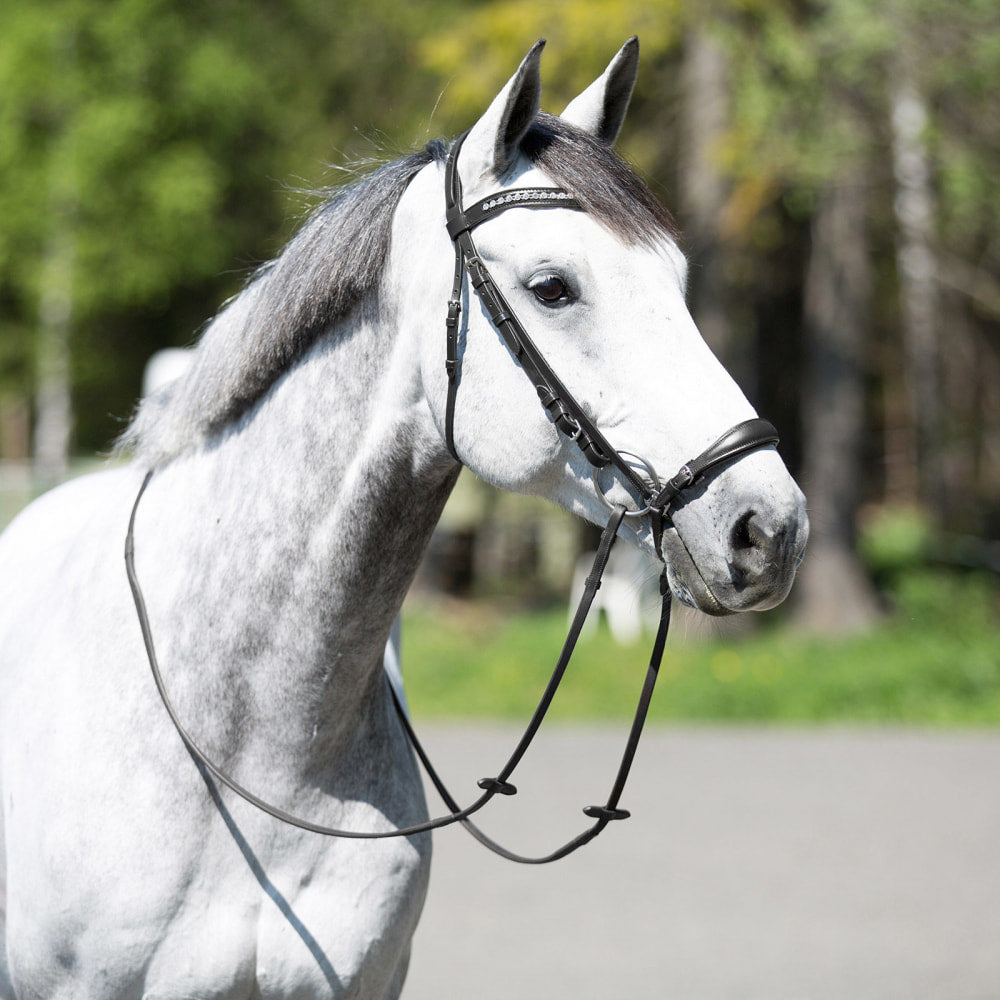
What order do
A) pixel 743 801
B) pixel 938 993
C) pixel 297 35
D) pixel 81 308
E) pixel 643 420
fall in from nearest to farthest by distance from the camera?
1. pixel 643 420
2. pixel 938 993
3. pixel 743 801
4. pixel 81 308
5. pixel 297 35

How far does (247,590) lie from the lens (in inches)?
80.7

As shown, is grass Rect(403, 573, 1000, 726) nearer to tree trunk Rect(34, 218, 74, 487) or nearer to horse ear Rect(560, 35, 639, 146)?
horse ear Rect(560, 35, 639, 146)

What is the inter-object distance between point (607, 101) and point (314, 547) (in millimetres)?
973

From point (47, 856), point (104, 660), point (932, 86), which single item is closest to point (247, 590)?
point (104, 660)

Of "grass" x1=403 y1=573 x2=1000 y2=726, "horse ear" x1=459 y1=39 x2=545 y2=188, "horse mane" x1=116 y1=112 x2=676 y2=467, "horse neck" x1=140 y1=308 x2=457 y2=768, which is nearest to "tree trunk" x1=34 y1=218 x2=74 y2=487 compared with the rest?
"grass" x1=403 y1=573 x2=1000 y2=726

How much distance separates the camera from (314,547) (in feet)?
6.63

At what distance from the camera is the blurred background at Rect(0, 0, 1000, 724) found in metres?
8.95

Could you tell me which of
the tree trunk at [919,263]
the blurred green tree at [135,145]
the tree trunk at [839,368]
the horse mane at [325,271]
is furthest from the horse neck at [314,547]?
the blurred green tree at [135,145]

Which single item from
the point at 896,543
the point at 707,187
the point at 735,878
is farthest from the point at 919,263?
the point at 735,878

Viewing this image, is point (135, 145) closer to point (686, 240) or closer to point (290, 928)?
point (686, 240)

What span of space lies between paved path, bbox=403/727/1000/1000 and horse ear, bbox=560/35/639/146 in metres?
3.16

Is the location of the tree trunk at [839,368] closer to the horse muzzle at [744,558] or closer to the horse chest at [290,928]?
the horse chest at [290,928]

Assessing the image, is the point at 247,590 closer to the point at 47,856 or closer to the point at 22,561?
the point at 47,856

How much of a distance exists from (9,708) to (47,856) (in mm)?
359
